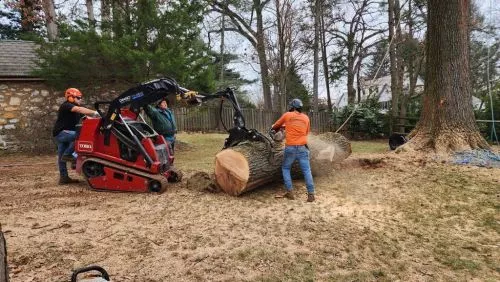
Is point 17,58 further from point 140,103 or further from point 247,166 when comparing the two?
point 247,166

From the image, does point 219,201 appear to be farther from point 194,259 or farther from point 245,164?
point 194,259

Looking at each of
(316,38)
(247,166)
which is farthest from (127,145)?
(316,38)

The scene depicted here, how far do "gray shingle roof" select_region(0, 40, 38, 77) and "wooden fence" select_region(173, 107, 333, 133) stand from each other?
811cm

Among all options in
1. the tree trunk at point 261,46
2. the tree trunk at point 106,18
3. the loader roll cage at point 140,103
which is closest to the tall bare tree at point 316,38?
the tree trunk at point 261,46

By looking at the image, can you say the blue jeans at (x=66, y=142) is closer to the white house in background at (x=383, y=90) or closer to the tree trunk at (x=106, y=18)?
the tree trunk at (x=106, y=18)

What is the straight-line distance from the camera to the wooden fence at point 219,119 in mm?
21656

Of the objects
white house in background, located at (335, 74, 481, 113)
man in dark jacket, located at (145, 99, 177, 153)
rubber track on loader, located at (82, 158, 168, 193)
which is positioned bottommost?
rubber track on loader, located at (82, 158, 168, 193)

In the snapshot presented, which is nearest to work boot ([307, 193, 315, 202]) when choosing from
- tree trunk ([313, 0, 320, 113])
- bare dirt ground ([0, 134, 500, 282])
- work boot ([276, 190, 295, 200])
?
bare dirt ground ([0, 134, 500, 282])

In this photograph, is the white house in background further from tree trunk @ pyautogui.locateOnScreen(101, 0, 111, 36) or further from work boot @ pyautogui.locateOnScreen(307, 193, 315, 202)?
tree trunk @ pyautogui.locateOnScreen(101, 0, 111, 36)

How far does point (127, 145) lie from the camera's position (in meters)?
6.34

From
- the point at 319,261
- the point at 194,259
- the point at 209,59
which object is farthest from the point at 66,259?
the point at 209,59

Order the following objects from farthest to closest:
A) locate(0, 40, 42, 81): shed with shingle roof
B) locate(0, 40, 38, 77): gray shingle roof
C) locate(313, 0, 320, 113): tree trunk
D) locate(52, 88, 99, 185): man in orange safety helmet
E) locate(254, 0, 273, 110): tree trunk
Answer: locate(254, 0, 273, 110): tree trunk
locate(313, 0, 320, 113): tree trunk
locate(0, 40, 38, 77): gray shingle roof
locate(0, 40, 42, 81): shed with shingle roof
locate(52, 88, 99, 185): man in orange safety helmet

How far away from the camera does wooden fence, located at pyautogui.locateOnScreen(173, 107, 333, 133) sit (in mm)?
21656

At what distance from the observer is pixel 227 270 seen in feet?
11.6
